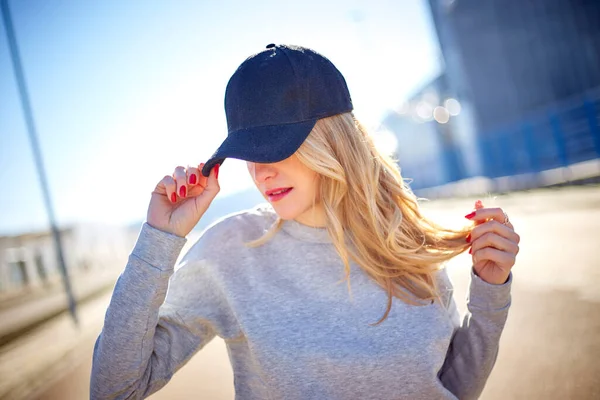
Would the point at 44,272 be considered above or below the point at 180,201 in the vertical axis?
below

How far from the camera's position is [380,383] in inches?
48.8

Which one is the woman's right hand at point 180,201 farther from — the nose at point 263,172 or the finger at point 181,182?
the nose at point 263,172

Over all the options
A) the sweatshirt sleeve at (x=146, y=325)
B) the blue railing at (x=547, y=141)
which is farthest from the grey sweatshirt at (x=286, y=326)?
the blue railing at (x=547, y=141)

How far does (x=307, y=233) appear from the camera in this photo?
5.06ft

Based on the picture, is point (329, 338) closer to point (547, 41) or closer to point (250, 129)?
point (250, 129)

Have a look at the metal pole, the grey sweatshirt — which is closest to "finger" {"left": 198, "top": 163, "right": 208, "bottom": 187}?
the grey sweatshirt

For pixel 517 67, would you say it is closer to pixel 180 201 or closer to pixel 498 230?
pixel 498 230

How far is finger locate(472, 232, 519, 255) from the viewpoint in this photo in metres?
1.24

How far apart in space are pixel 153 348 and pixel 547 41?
20.2m

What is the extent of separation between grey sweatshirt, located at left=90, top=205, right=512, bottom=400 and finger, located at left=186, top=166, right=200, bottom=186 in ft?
0.71

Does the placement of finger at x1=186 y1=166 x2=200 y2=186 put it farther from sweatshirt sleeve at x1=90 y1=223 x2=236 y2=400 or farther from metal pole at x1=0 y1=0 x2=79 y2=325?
metal pole at x1=0 y1=0 x2=79 y2=325

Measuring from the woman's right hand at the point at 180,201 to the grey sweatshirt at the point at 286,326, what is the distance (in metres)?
0.05

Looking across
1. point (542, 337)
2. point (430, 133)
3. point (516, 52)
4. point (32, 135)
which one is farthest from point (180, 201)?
point (430, 133)

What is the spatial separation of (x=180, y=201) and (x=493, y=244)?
114cm
